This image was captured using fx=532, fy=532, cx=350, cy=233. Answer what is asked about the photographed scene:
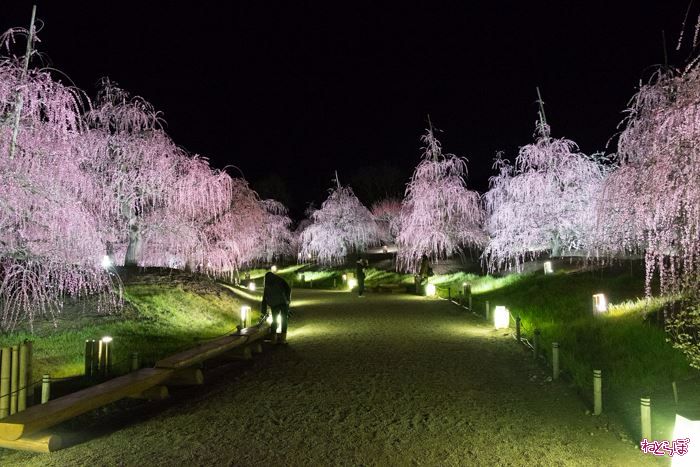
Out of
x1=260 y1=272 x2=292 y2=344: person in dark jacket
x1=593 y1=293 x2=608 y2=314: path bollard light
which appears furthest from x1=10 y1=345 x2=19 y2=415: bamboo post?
x1=593 y1=293 x2=608 y2=314: path bollard light

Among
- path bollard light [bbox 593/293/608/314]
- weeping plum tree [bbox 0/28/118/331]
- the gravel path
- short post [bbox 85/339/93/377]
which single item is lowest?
the gravel path

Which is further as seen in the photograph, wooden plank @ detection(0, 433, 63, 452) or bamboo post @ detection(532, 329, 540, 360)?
bamboo post @ detection(532, 329, 540, 360)

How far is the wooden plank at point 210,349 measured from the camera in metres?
9.38

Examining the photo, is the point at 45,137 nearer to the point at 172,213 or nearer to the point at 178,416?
the point at 178,416

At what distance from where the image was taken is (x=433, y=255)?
3609 centimetres

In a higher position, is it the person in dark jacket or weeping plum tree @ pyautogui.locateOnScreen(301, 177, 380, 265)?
weeping plum tree @ pyautogui.locateOnScreen(301, 177, 380, 265)

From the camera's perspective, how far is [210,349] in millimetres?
10836

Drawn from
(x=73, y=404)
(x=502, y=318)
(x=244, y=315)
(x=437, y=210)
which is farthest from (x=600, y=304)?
(x=437, y=210)

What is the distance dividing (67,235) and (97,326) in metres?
5.95

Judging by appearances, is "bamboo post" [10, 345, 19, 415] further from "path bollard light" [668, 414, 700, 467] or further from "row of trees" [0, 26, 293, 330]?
"path bollard light" [668, 414, 700, 467]

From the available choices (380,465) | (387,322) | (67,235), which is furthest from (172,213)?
(380,465)

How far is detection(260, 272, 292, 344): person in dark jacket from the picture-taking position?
1381cm

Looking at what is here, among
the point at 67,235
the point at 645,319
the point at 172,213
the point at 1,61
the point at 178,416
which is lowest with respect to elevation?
the point at 178,416

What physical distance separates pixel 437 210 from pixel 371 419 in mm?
26676
